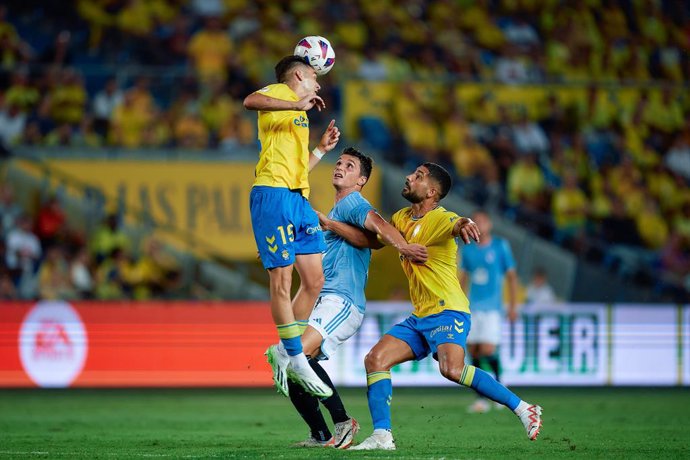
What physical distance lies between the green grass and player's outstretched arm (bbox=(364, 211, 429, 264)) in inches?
54.8


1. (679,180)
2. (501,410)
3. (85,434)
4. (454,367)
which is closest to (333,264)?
(454,367)

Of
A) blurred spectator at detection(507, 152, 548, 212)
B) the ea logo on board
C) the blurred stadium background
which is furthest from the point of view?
blurred spectator at detection(507, 152, 548, 212)

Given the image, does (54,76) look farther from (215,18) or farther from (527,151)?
(527,151)

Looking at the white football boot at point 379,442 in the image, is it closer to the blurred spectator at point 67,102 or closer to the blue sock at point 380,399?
the blue sock at point 380,399

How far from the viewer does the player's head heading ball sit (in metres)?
8.54

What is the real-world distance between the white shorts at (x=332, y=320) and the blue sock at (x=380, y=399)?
44cm

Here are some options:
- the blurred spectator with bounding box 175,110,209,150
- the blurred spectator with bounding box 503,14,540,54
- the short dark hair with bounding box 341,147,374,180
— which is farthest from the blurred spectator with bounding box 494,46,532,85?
the short dark hair with bounding box 341,147,374,180

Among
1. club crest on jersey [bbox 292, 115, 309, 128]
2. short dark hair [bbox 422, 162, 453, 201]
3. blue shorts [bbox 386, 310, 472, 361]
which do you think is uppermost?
club crest on jersey [bbox 292, 115, 309, 128]

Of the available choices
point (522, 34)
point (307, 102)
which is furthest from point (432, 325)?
point (522, 34)

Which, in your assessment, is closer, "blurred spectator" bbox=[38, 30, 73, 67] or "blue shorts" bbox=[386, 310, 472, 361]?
"blue shorts" bbox=[386, 310, 472, 361]

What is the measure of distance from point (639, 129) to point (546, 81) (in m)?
2.32

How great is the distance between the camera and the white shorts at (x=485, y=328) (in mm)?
13602

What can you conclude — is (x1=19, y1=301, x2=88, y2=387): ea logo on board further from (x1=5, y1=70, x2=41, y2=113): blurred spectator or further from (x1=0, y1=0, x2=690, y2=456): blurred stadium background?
(x1=5, y1=70, x2=41, y2=113): blurred spectator

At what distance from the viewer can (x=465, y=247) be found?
14.0 metres
